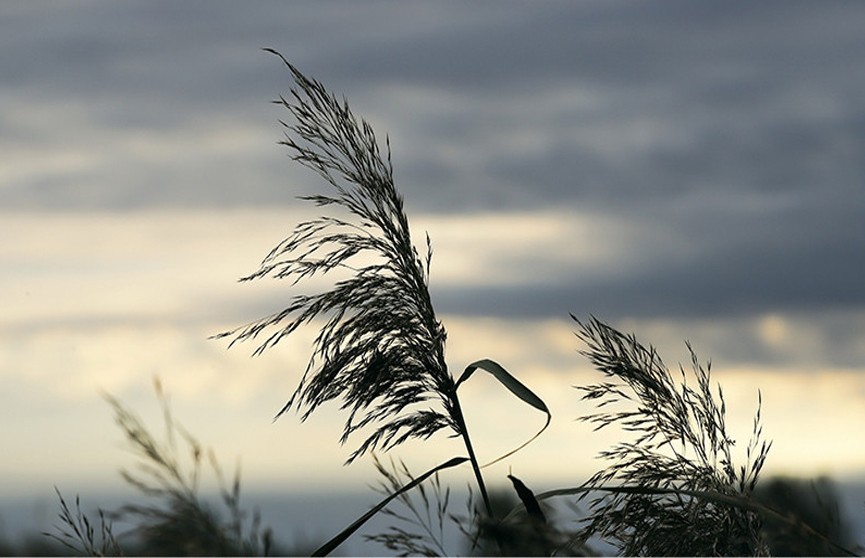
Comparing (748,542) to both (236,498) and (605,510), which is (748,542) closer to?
(605,510)

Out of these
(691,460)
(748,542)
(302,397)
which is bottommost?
(748,542)

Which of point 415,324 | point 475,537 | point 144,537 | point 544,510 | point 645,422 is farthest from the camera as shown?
point 645,422

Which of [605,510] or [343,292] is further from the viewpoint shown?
[343,292]

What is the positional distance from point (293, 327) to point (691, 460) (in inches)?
51.8

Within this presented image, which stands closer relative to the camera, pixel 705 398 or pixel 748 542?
pixel 748 542

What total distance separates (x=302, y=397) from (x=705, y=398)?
4.48ft

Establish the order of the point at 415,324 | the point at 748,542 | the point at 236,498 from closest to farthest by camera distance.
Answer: the point at 236,498 < the point at 748,542 < the point at 415,324

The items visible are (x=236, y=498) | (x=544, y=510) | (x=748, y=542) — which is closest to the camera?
(x=236, y=498)

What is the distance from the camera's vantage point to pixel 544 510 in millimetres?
3000

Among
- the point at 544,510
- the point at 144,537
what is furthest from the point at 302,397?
the point at 144,537

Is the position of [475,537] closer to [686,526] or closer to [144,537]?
[144,537]

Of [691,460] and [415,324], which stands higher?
[415,324]

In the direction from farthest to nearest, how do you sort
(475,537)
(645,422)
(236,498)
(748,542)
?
(645,422)
(748,542)
(475,537)
(236,498)

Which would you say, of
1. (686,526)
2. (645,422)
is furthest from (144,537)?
(645,422)
